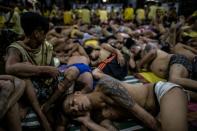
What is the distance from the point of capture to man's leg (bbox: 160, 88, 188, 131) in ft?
7.68

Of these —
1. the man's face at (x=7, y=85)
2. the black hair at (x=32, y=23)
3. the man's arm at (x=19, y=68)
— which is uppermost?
the black hair at (x=32, y=23)

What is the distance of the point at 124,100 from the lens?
8.42 ft

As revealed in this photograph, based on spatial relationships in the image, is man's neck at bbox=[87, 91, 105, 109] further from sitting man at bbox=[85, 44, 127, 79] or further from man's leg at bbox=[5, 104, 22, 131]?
sitting man at bbox=[85, 44, 127, 79]

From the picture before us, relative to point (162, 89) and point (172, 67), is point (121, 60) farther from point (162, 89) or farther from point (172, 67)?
point (162, 89)

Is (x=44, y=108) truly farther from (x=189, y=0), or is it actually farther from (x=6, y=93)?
(x=189, y=0)

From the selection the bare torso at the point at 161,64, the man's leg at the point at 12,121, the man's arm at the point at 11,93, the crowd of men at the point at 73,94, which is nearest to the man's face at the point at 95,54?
the bare torso at the point at 161,64

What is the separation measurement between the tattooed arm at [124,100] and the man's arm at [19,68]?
2.10ft

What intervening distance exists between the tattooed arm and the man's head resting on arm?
2.72ft

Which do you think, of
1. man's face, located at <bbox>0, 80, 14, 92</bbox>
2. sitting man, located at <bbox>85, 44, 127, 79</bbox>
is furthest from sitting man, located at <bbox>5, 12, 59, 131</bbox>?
sitting man, located at <bbox>85, 44, 127, 79</bbox>

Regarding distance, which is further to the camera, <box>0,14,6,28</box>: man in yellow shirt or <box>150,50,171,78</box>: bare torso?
<box>0,14,6,28</box>: man in yellow shirt

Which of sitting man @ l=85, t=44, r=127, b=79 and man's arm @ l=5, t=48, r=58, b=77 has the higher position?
man's arm @ l=5, t=48, r=58, b=77

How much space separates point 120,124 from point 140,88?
47cm

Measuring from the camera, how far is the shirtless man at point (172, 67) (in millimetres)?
3520

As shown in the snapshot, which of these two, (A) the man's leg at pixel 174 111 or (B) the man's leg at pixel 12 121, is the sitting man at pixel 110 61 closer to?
(A) the man's leg at pixel 174 111
